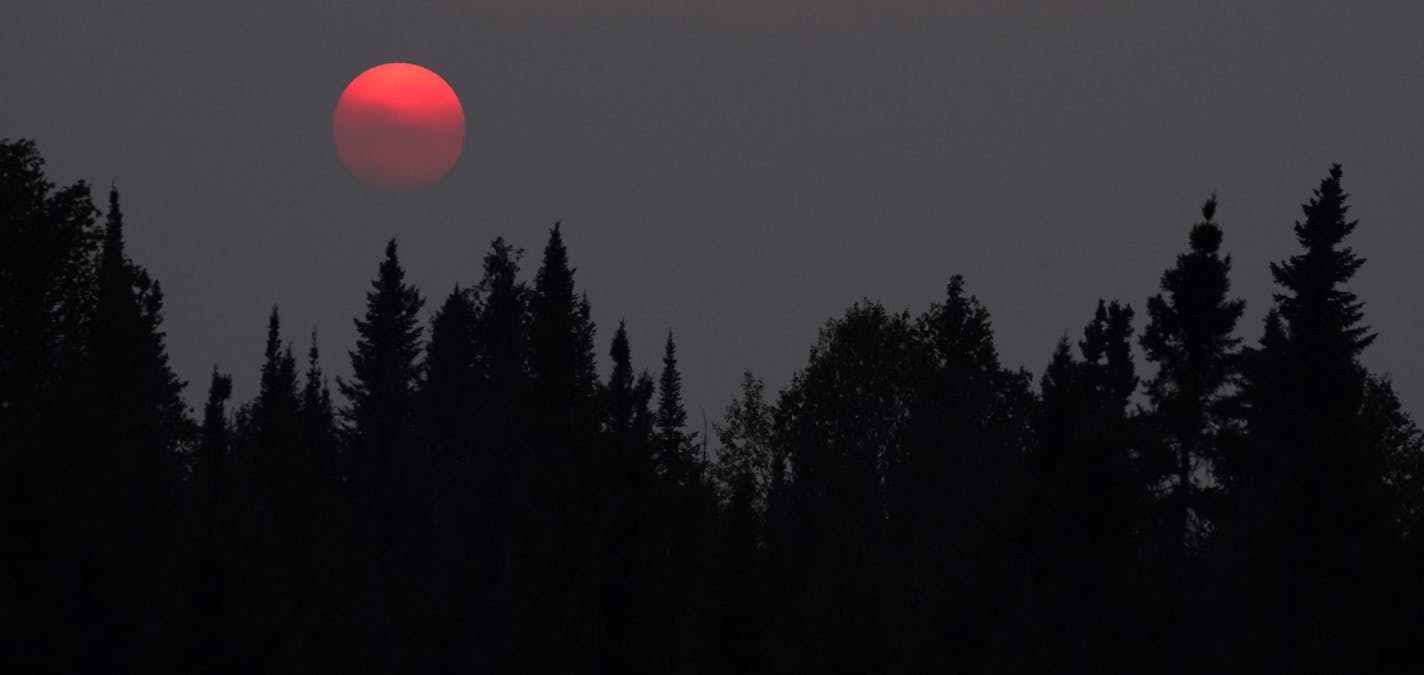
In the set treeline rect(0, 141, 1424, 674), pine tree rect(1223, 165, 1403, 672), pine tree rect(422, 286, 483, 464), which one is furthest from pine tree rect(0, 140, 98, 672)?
pine tree rect(422, 286, 483, 464)

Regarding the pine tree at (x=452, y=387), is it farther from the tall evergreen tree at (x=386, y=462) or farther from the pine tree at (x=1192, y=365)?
the pine tree at (x=1192, y=365)

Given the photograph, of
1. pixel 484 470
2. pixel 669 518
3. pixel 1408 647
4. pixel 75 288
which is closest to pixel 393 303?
pixel 484 470

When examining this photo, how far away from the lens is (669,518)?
5122 centimetres

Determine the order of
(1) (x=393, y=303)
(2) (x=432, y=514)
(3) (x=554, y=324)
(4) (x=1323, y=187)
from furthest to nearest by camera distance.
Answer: (1) (x=393, y=303) < (2) (x=432, y=514) < (3) (x=554, y=324) < (4) (x=1323, y=187)

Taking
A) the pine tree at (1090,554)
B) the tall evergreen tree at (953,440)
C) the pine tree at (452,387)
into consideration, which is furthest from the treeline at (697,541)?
the pine tree at (452,387)

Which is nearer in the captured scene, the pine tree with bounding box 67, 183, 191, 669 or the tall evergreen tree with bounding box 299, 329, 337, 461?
the pine tree with bounding box 67, 183, 191, 669

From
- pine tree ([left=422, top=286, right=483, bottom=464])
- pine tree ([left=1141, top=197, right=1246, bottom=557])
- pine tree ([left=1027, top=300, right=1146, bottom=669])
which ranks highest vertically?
pine tree ([left=422, top=286, right=483, bottom=464])

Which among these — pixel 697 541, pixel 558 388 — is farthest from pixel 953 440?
pixel 697 541

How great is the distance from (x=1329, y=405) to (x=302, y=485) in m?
35.5

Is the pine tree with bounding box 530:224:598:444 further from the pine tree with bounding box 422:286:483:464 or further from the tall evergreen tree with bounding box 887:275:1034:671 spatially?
the pine tree with bounding box 422:286:483:464

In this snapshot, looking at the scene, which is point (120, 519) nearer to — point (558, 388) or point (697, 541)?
point (697, 541)

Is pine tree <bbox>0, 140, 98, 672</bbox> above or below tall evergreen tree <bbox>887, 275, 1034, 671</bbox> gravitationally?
below

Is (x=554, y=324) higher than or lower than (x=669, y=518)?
higher

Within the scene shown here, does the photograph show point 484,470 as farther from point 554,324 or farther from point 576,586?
point 576,586
